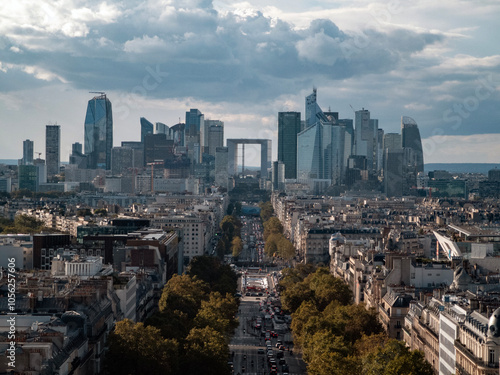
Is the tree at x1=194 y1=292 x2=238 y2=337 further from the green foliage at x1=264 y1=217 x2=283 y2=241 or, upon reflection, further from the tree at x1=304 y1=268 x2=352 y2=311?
the green foliage at x1=264 y1=217 x2=283 y2=241

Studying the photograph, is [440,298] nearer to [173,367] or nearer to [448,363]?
[448,363]

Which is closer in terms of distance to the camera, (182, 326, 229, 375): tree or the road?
(182, 326, 229, 375): tree

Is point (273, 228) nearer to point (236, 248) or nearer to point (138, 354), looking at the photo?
point (236, 248)

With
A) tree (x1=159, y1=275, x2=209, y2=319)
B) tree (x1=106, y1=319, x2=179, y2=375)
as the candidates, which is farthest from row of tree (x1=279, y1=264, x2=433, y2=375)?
tree (x1=106, y1=319, x2=179, y2=375)

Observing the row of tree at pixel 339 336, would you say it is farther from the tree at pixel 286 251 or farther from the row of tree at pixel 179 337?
the tree at pixel 286 251

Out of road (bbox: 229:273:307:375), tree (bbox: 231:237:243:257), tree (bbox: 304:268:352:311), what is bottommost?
road (bbox: 229:273:307:375)

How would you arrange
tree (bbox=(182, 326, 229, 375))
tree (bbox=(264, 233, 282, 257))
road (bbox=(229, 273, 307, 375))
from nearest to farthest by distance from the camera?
tree (bbox=(182, 326, 229, 375)), road (bbox=(229, 273, 307, 375)), tree (bbox=(264, 233, 282, 257))
